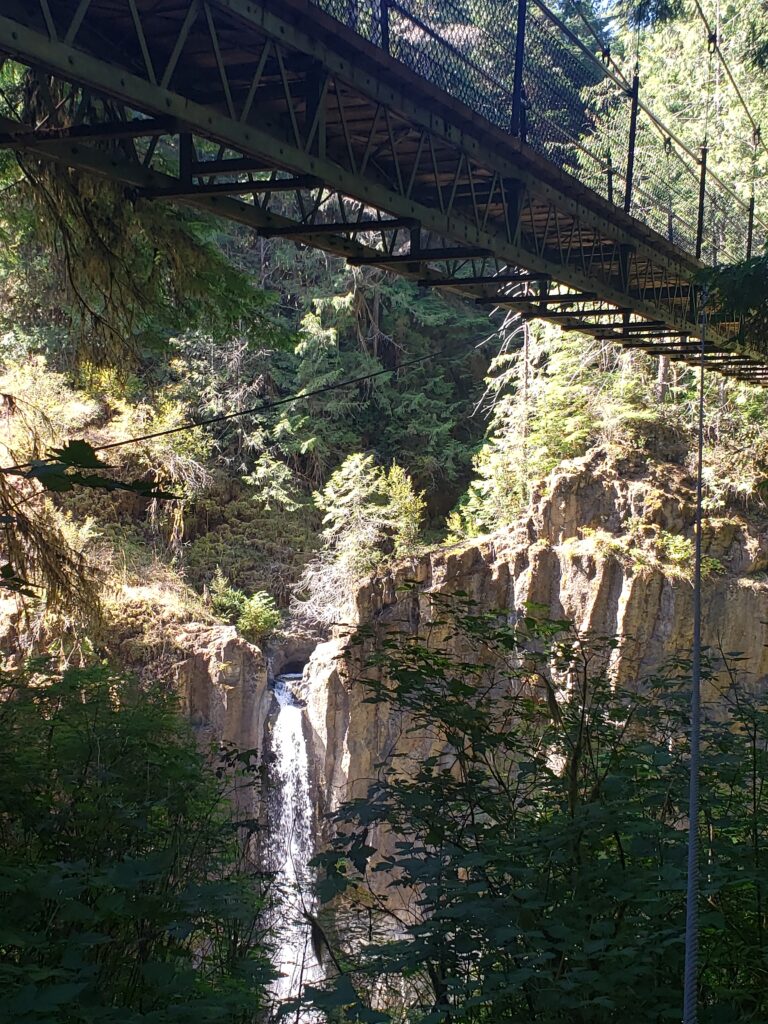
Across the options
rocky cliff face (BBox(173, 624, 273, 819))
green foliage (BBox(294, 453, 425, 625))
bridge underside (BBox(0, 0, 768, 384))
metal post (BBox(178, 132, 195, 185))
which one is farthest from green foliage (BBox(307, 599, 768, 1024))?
green foliage (BBox(294, 453, 425, 625))

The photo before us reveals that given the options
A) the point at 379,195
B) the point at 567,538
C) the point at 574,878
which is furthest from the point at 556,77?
the point at 567,538

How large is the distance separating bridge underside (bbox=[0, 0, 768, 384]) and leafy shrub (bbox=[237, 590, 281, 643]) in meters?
11.9

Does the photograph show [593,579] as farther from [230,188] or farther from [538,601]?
[230,188]

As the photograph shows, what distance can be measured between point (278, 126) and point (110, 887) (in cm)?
456

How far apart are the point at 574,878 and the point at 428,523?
74.8 feet

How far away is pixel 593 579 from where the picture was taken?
15820mm

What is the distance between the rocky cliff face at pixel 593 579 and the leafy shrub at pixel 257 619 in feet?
8.46

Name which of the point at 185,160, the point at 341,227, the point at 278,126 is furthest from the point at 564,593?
the point at 185,160

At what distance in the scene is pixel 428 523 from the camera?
2620 cm

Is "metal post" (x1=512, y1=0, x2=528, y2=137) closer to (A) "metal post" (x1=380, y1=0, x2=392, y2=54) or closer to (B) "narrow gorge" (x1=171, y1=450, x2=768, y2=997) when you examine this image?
(A) "metal post" (x1=380, y1=0, x2=392, y2=54)

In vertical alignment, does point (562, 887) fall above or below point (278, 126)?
below

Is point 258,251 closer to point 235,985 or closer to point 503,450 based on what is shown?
point 503,450

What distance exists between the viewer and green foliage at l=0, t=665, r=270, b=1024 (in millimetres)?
2547

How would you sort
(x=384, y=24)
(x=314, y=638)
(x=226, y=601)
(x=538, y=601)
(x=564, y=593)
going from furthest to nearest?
(x=314, y=638), (x=226, y=601), (x=564, y=593), (x=538, y=601), (x=384, y=24)
